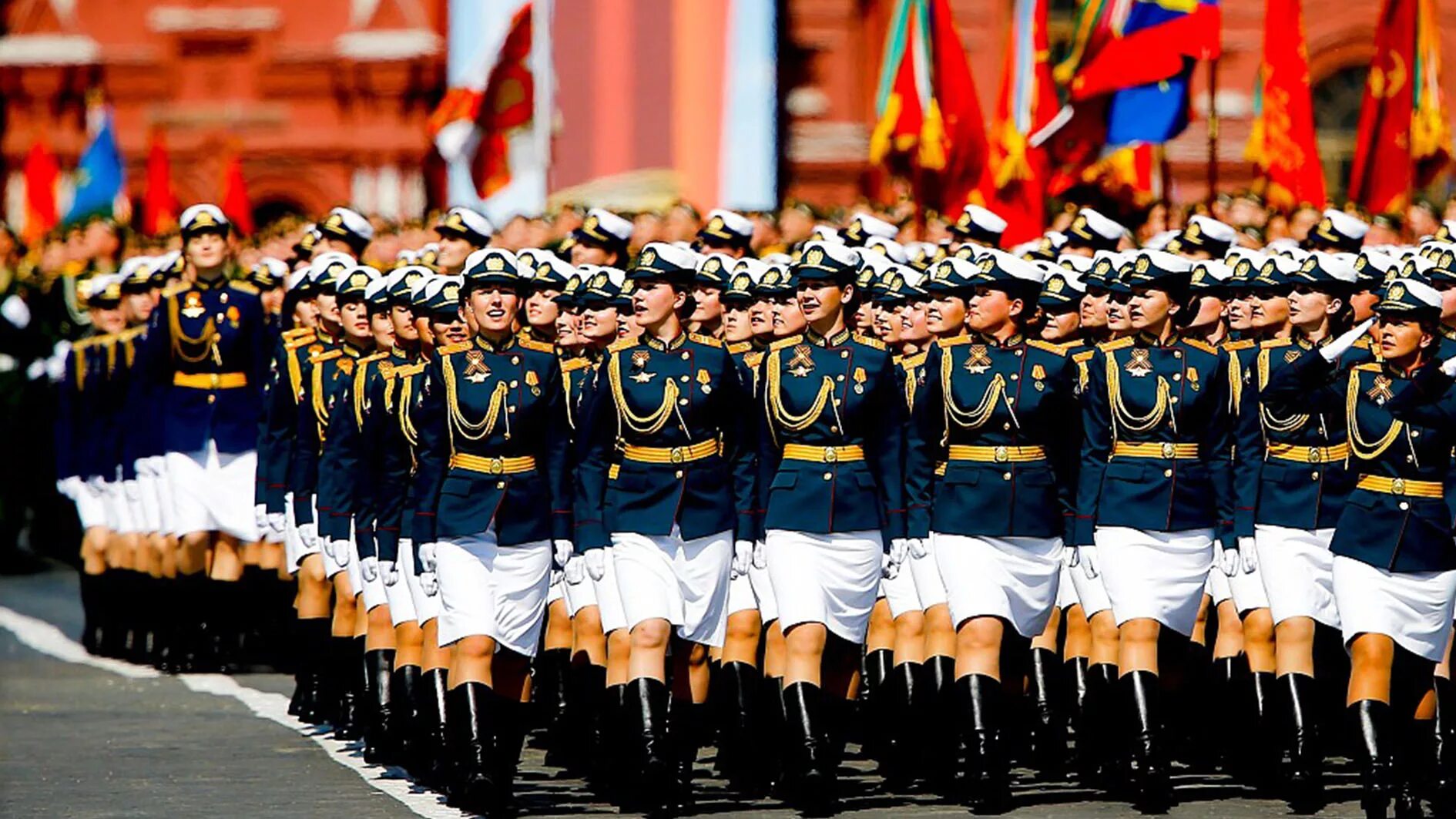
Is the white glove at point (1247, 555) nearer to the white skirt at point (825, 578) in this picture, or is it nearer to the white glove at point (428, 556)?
the white skirt at point (825, 578)

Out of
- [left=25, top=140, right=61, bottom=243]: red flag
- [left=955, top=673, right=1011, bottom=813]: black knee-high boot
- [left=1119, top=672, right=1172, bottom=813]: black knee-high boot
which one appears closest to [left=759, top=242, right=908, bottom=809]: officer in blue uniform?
[left=955, top=673, right=1011, bottom=813]: black knee-high boot

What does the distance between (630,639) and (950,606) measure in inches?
45.0

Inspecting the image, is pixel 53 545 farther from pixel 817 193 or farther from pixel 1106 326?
pixel 817 193

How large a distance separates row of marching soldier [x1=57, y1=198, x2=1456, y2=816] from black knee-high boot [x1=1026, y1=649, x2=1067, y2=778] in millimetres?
19

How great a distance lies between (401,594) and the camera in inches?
537

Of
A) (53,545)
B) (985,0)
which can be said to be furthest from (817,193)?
(53,545)

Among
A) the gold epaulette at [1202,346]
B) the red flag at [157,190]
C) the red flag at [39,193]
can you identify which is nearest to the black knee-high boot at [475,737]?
the gold epaulette at [1202,346]

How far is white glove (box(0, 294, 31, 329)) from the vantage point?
24062 millimetres

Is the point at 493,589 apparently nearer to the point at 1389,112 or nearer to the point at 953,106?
the point at 953,106

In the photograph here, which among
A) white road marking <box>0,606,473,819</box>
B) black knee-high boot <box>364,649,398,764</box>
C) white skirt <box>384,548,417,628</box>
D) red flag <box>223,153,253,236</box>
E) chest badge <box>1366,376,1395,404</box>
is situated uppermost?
red flag <box>223,153,253,236</box>

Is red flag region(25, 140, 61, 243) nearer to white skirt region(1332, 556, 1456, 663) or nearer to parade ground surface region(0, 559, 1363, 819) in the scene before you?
parade ground surface region(0, 559, 1363, 819)

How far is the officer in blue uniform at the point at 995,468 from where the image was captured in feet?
41.1

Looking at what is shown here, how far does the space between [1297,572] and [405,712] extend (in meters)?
3.35

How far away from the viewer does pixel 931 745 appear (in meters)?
13.1
